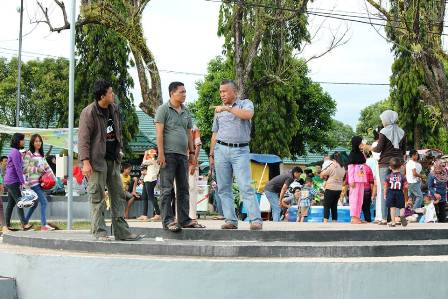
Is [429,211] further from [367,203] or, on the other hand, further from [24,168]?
[24,168]

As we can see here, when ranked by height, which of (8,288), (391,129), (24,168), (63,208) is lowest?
(8,288)

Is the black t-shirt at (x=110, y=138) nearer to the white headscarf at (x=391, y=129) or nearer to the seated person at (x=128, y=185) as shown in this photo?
the white headscarf at (x=391, y=129)

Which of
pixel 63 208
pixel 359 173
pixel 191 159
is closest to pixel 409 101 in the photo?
pixel 63 208

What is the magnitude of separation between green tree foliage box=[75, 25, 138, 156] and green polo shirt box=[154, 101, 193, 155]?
3247cm

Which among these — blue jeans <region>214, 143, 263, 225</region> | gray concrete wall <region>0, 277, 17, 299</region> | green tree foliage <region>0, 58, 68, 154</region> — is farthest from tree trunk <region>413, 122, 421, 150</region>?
gray concrete wall <region>0, 277, 17, 299</region>

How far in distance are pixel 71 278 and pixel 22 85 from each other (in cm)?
4214

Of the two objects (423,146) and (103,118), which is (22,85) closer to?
(423,146)

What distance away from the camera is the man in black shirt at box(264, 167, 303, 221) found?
18.8 meters

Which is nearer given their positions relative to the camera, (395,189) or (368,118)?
(395,189)

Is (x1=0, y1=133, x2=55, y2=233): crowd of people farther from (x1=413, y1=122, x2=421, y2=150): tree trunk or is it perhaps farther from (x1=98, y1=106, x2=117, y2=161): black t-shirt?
(x1=413, y1=122, x2=421, y2=150): tree trunk

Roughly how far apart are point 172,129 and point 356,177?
17.0 ft

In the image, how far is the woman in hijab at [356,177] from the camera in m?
13.8

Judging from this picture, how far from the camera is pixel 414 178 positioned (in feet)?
59.6

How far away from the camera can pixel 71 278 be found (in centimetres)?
804
